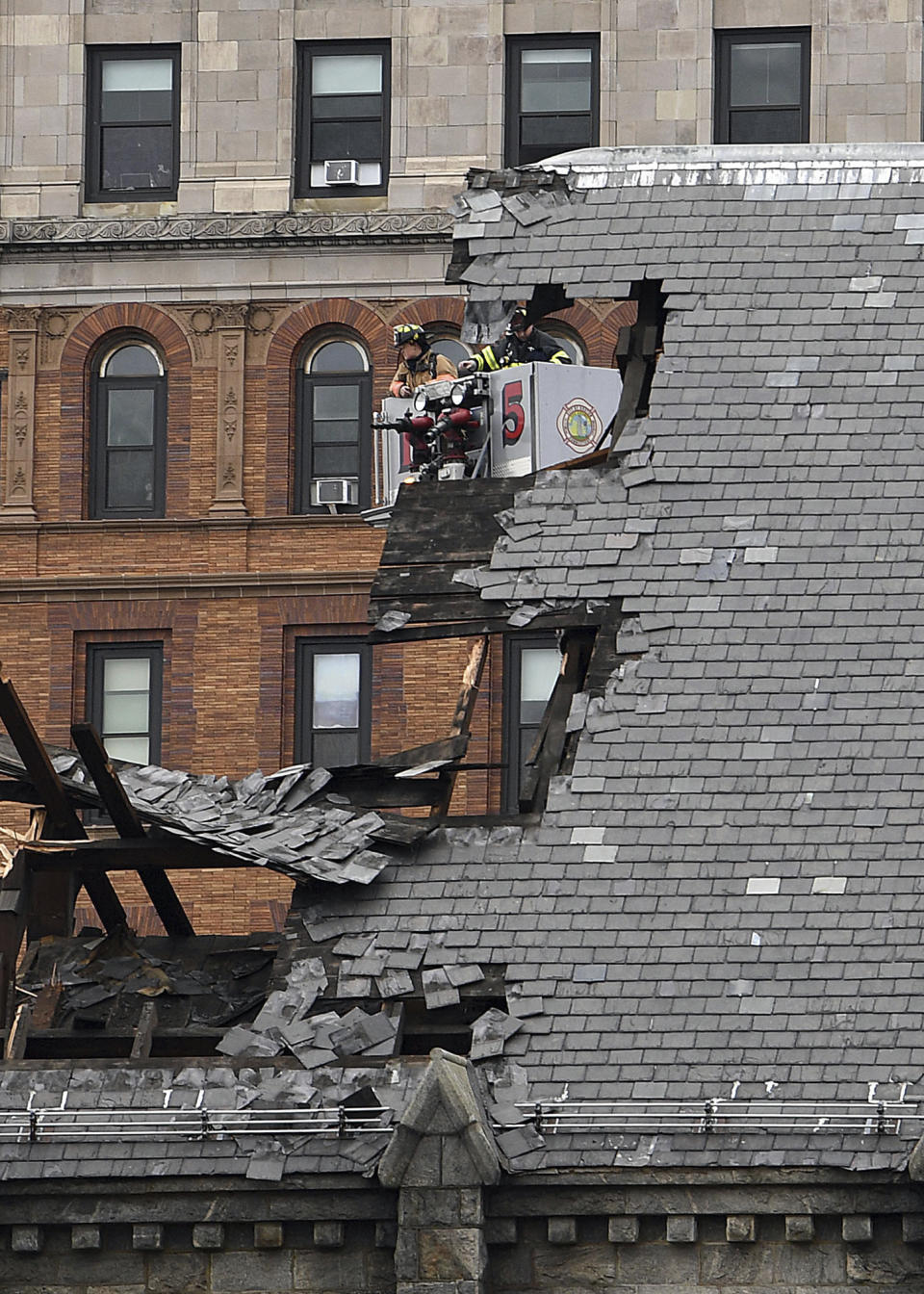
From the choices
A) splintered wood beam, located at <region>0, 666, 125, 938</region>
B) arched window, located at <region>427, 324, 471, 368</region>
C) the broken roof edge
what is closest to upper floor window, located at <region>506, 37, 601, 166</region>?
arched window, located at <region>427, 324, 471, 368</region>

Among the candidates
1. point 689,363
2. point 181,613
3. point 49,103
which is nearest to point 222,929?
point 181,613

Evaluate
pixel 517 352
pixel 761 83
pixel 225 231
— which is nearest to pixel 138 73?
pixel 225 231

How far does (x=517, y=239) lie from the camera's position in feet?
102

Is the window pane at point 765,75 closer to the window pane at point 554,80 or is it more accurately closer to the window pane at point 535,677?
the window pane at point 554,80

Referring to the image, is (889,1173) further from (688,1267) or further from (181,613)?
(181,613)

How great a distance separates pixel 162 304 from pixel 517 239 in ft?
102

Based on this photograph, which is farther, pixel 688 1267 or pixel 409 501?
pixel 409 501

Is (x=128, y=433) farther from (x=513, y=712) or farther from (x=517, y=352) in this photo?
(x=517, y=352)

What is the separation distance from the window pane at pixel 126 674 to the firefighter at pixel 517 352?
2508cm

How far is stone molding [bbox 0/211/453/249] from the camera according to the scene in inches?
2395

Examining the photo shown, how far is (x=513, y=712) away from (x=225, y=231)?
10.4m

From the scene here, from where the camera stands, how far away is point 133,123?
205ft

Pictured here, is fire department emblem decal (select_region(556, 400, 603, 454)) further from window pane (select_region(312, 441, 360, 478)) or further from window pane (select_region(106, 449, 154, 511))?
window pane (select_region(106, 449, 154, 511))

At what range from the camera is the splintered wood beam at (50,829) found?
29.2 metres
